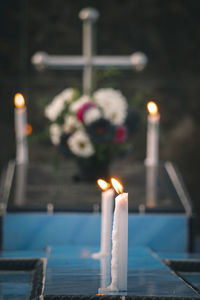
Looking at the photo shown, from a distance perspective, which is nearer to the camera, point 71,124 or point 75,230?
point 75,230

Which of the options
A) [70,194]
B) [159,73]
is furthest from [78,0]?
[70,194]

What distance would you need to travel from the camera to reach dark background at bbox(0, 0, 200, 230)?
13.1 feet

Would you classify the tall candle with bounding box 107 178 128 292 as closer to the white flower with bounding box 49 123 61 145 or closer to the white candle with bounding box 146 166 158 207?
the white candle with bounding box 146 166 158 207

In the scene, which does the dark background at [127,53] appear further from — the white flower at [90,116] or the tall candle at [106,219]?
the tall candle at [106,219]

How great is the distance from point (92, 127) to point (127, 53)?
190cm

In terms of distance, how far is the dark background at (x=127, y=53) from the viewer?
13.1ft

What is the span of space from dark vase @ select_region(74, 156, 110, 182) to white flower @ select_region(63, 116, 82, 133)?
0.13 m

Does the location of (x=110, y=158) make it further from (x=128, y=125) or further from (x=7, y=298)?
(x=7, y=298)

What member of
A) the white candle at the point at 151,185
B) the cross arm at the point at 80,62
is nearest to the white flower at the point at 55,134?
the white candle at the point at 151,185

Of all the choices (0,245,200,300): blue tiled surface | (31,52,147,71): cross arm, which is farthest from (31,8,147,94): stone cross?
(0,245,200,300): blue tiled surface

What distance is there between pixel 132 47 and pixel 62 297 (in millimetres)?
3169

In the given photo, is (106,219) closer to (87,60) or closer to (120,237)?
(120,237)

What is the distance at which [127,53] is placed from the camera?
401 cm

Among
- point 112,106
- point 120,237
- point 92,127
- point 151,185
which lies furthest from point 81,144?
A: point 120,237
